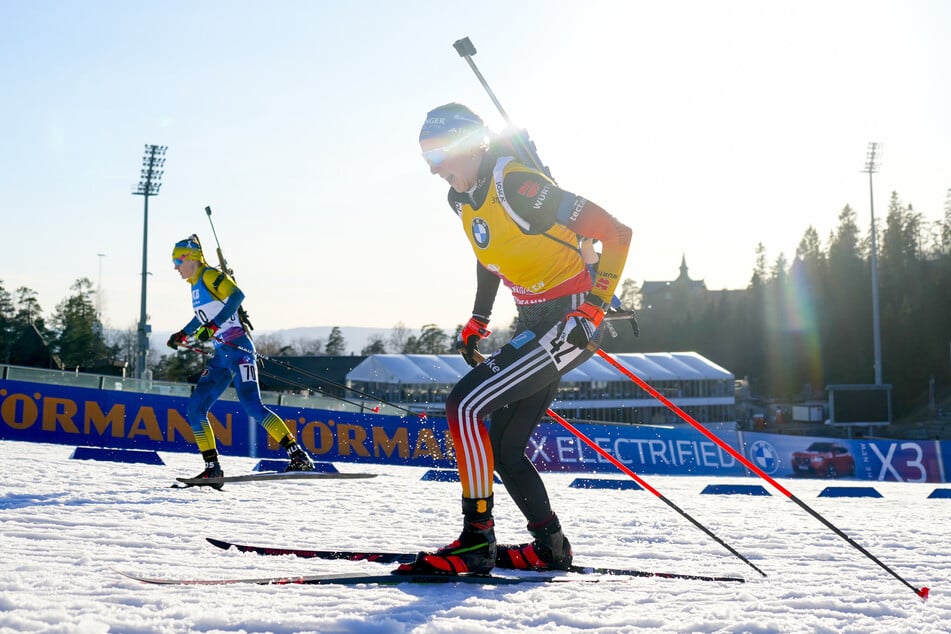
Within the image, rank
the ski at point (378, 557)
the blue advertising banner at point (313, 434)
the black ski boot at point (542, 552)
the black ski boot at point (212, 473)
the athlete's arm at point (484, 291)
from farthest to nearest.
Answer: the blue advertising banner at point (313, 434) < the black ski boot at point (212, 473) < the athlete's arm at point (484, 291) < the black ski boot at point (542, 552) < the ski at point (378, 557)

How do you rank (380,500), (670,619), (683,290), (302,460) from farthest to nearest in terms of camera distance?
(683,290) < (302,460) < (380,500) < (670,619)

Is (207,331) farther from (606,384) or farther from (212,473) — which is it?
(606,384)

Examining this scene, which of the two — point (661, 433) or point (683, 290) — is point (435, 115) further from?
point (683, 290)

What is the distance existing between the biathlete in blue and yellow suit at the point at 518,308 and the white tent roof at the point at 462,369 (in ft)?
89.6

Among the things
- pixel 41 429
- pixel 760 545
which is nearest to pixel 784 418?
pixel 41 429

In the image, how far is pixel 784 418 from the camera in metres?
55.9

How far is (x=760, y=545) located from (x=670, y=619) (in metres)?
2.13

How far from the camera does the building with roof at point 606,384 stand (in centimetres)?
3459

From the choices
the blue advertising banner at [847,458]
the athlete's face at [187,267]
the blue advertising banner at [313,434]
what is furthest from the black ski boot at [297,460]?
the blue advertising banner at [847,458]

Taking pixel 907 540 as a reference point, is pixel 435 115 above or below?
above

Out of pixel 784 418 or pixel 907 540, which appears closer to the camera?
pixel 907 540

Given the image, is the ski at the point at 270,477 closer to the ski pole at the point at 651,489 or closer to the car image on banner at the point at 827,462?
the ski pole at the point at 651,489

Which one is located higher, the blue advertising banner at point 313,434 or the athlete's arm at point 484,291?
the athlete's arm at point 484,291

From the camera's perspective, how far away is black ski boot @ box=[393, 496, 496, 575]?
3.15 metres
